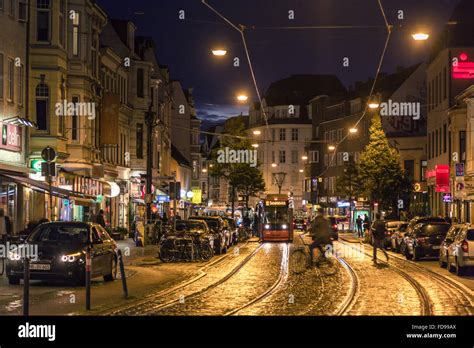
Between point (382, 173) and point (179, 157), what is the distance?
1046 inches

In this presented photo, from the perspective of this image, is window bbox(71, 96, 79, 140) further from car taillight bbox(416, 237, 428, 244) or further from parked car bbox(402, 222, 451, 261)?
car taillight bbox(416, 237, 428, 244)

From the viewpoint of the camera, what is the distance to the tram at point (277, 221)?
57719mm

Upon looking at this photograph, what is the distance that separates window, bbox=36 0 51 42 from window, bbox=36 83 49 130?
6.76ft

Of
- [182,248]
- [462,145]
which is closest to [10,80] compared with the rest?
[182,248]

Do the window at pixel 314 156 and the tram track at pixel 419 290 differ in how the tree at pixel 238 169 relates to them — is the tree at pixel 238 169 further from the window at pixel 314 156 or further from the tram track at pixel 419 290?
the tram track at pixel 419 290

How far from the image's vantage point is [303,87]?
5551 inches

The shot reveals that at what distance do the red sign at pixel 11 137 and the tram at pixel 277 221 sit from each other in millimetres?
23392

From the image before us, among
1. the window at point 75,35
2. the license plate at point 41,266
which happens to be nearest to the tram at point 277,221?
the window at point 75,35

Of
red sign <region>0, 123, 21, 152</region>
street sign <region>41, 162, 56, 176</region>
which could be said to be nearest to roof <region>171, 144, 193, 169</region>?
red sign <region>0, 123, 21, 152</region>

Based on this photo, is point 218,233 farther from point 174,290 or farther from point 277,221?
point 174,290
